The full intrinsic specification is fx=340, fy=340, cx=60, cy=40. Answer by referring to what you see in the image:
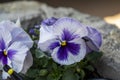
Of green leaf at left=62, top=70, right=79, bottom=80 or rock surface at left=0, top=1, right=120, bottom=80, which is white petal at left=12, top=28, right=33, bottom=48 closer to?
green leaf at left=62, top=70, right=79, bottom=80

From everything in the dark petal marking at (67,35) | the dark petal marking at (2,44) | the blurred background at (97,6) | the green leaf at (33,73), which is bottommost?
the blurred background at (97,6)

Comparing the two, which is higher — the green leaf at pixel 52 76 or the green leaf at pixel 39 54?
the green leaf at pixel 39 54

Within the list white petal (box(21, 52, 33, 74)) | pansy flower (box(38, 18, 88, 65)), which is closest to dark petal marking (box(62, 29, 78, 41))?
pansy flower (box(38, 18, 88, 65))

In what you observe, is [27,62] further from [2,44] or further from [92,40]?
[92,40]

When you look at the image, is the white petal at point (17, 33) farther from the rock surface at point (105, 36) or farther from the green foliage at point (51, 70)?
the rock surface at point (105, 36)

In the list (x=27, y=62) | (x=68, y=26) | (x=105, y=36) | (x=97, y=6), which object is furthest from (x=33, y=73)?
(x=97, y=6)

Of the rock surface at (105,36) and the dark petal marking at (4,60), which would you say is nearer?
the dark petal marking at (4,60)

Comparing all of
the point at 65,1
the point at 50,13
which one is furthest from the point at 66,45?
the point at 65,1

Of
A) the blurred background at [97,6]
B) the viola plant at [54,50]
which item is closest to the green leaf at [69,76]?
the viola plant at [54,50]

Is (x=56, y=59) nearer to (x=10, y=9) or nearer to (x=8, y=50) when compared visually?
(x=8, y=50)
